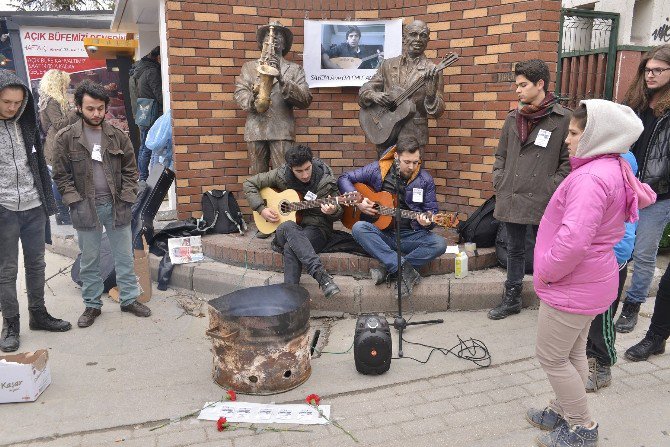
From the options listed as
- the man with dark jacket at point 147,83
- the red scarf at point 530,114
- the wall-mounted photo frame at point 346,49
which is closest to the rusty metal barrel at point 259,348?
the red scarf at point 530,114

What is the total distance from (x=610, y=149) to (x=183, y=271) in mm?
3876

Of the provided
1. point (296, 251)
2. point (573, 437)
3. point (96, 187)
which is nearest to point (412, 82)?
point (296, 251)

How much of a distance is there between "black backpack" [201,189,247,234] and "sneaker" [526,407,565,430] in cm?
347

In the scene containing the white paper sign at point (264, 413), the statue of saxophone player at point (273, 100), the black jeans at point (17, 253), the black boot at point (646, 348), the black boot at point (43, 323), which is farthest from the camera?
the statue of saxophone player at point (273, 100)

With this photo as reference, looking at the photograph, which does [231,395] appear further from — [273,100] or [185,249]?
[273,100]

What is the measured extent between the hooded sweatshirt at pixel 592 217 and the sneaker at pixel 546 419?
709mm

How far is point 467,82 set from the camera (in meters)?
5.64

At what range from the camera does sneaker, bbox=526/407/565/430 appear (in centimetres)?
283

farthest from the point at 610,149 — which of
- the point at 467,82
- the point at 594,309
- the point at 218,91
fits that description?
the point at 218,91

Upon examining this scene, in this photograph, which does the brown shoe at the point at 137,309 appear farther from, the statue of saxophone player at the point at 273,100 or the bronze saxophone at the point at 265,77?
the bronze saxophone at the point at 265,77

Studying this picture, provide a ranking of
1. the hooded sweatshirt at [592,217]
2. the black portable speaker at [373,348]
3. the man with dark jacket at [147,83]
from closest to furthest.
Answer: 1. the hooded sweatshirt at [592,217]
2. the black portable speaker at [373,348]
3. the man with dark jacket at [147,83]

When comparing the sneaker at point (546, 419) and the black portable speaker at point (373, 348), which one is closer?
the sneaker at point (546, 419)

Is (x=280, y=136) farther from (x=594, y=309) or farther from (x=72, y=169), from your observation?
(x=594, y=309)

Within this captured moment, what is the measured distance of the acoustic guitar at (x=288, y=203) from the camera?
4.57 metres
